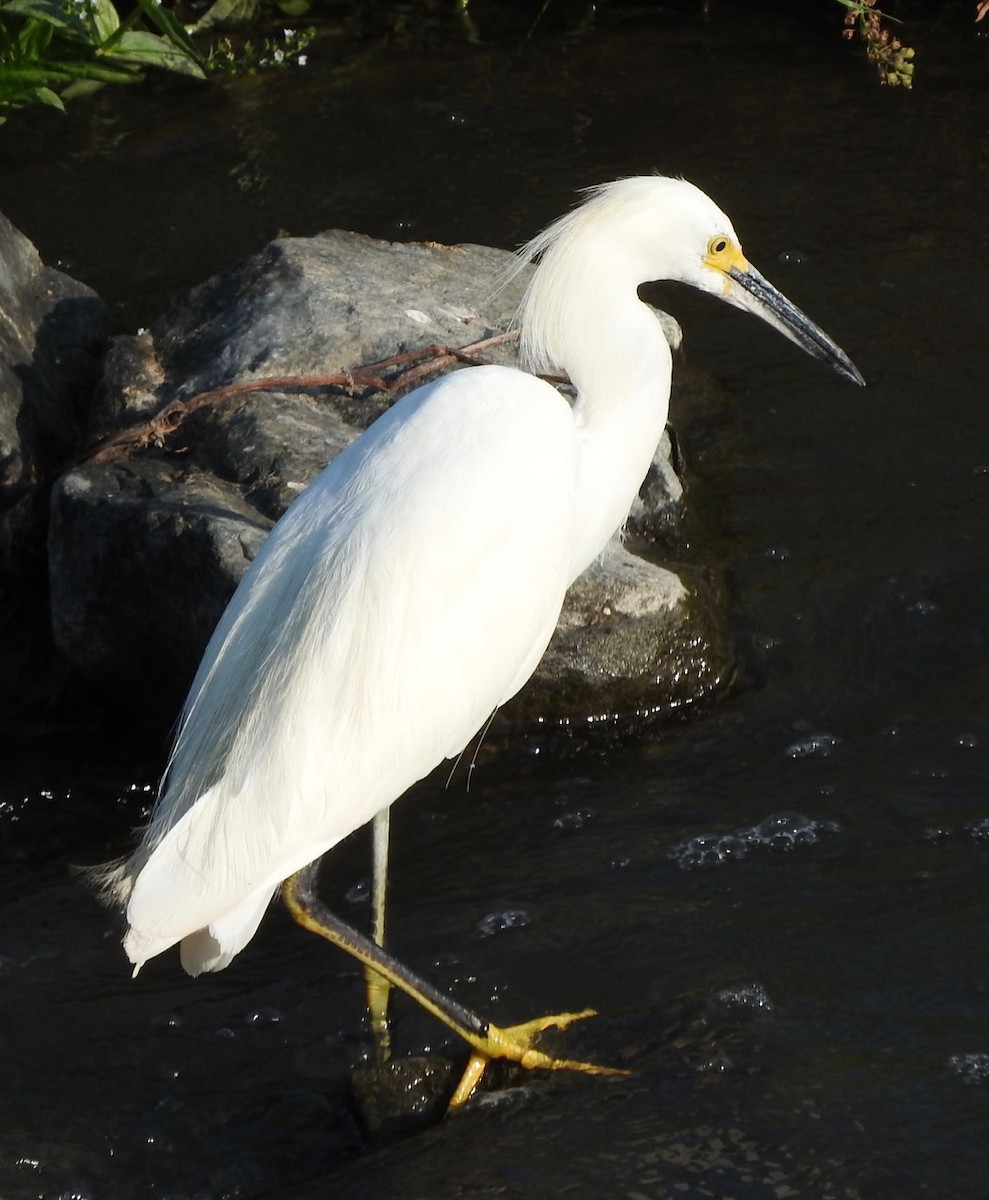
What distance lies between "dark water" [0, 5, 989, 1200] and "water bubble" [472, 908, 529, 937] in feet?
0.04

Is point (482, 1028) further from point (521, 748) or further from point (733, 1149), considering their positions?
point (521, 748)

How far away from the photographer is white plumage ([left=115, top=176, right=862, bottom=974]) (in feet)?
9.27

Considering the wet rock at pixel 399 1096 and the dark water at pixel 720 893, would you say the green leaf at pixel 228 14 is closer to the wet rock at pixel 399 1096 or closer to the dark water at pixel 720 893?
the dark water at pixel 720 893

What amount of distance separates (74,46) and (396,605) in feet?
15.1

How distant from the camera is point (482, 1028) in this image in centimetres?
301

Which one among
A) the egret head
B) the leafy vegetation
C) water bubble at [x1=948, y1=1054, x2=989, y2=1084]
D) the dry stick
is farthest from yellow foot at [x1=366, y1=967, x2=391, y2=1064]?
the leafy vegetation

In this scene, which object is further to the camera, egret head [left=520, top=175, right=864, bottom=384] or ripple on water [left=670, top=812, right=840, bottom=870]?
ripple on water [left=670, top=812, right=840, bottom=870]

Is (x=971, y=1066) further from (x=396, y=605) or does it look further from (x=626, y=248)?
(x=626, y=248)

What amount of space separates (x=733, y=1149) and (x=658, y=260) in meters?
1.87

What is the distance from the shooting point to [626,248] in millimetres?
3268

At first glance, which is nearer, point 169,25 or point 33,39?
point 33,39

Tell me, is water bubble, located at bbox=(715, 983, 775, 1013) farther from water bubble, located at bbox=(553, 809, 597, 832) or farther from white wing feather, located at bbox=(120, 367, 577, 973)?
white wing feather, located at bbox=(120, 367, 577, 973)

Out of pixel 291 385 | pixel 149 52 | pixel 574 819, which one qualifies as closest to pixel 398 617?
pixel 574 819

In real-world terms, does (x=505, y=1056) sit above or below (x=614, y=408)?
below
